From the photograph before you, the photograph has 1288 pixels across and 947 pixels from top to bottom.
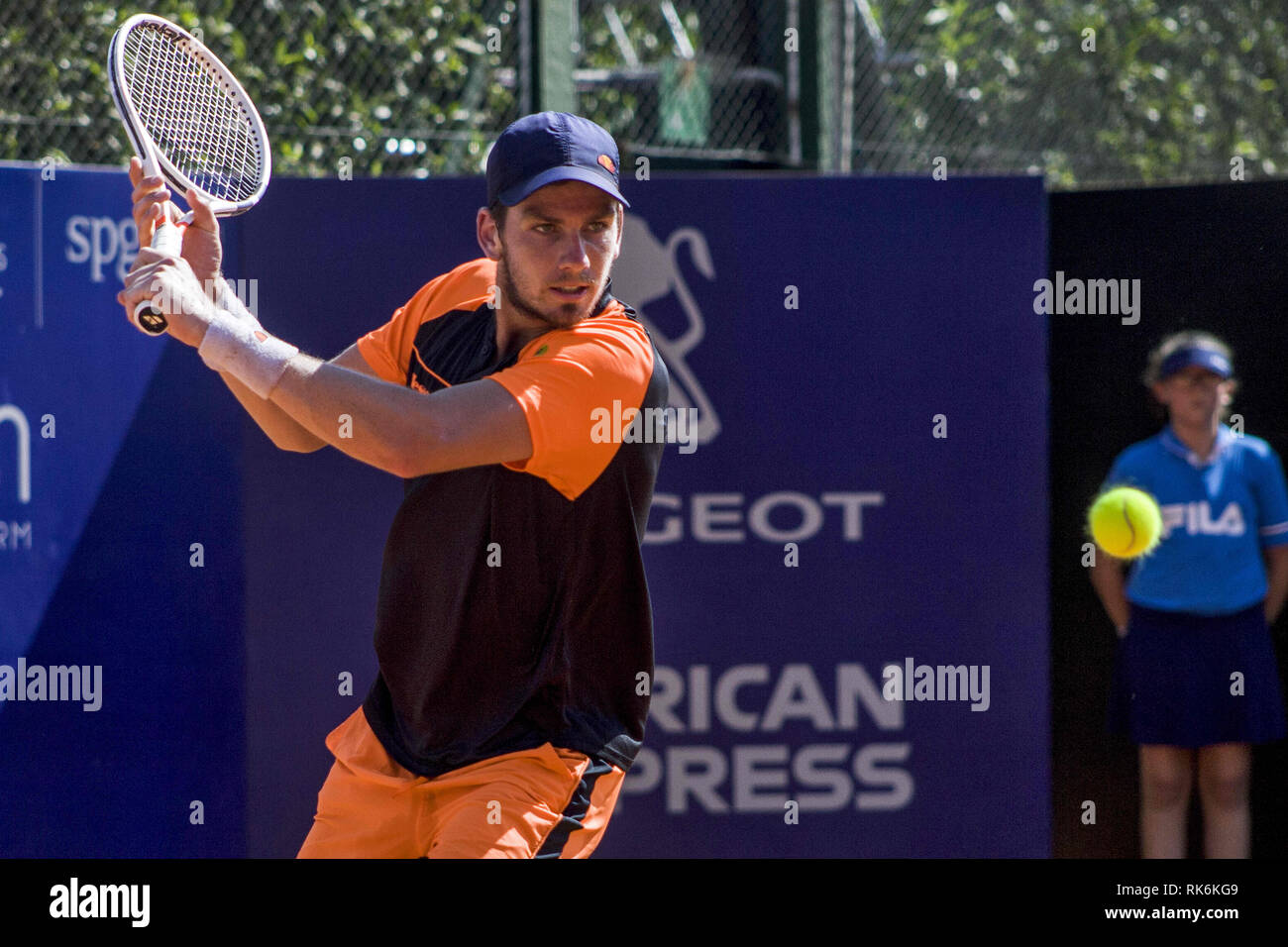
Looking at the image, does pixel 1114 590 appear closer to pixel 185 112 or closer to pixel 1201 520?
pixel 1201 520

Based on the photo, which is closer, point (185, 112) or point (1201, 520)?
point (185, 112)

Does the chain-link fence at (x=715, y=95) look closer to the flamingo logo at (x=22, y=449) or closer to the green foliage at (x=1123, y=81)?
the green foliage at (x=1123, y=81)

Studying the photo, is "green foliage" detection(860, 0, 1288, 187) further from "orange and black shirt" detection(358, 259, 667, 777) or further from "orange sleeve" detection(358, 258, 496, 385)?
"orange and black shirt" detection(358, 259, 667, 777)

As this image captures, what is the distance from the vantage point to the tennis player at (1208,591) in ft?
13.2

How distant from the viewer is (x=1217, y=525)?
159 inches

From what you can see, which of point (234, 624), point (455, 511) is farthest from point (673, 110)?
point (455, 511)

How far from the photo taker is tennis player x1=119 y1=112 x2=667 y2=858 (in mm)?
2547

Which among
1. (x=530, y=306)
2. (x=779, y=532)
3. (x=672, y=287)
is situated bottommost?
(x=779, y=532)

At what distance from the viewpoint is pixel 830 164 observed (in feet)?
20.2

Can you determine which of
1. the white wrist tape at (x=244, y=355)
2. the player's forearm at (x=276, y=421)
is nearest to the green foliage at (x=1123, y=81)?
the player's forearm at (x=276, y=421)

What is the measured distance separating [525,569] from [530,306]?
490 millimetres

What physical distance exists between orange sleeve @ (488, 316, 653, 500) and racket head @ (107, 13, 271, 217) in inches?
30.6

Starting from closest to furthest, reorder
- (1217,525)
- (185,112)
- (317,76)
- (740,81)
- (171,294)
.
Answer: (171,294) < (185,112) < (1217,525) < (317,76) < (740,81)

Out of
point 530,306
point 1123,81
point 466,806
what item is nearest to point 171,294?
point 530,306
